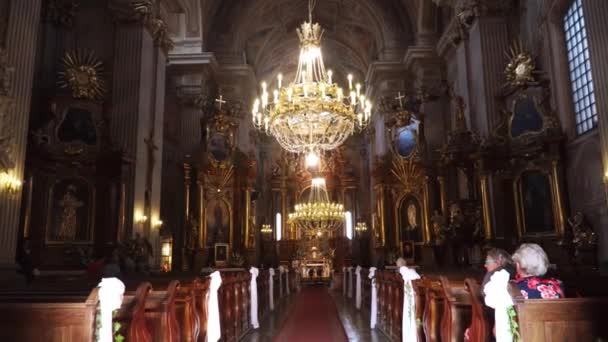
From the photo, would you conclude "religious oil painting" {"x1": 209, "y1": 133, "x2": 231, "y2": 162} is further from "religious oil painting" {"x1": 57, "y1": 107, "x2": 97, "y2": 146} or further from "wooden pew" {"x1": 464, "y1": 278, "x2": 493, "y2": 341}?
"wooden pew" {"x1": 464, "y1": 278, "x2": 493, "y2": 341}

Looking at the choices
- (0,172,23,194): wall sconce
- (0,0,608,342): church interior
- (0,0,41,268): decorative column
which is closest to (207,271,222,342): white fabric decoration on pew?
(0,0,608,342): church interior

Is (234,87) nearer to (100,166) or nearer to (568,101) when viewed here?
(100,166)

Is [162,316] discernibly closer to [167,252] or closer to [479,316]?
[479,316]

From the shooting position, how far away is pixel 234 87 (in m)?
19.4

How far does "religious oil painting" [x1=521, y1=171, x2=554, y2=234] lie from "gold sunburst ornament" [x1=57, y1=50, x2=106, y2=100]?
9623mm

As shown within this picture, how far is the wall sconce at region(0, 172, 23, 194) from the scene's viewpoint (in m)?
7.26

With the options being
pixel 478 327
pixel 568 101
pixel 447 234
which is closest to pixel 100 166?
pixel 447 234

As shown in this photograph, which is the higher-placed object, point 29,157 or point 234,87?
point 234,87

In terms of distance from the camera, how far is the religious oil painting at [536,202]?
9594 mm

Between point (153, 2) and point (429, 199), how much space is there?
35.2 feet

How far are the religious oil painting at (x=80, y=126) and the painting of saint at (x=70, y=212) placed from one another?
0.94 meters

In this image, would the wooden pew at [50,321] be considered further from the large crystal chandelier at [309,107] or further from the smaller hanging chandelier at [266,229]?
the smaller hanging chandelier at [266,229]

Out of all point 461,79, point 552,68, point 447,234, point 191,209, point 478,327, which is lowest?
point 478,327

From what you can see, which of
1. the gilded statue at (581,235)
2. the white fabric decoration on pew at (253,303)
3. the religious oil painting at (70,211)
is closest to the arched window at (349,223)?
the religious oil painting at (70,211)
